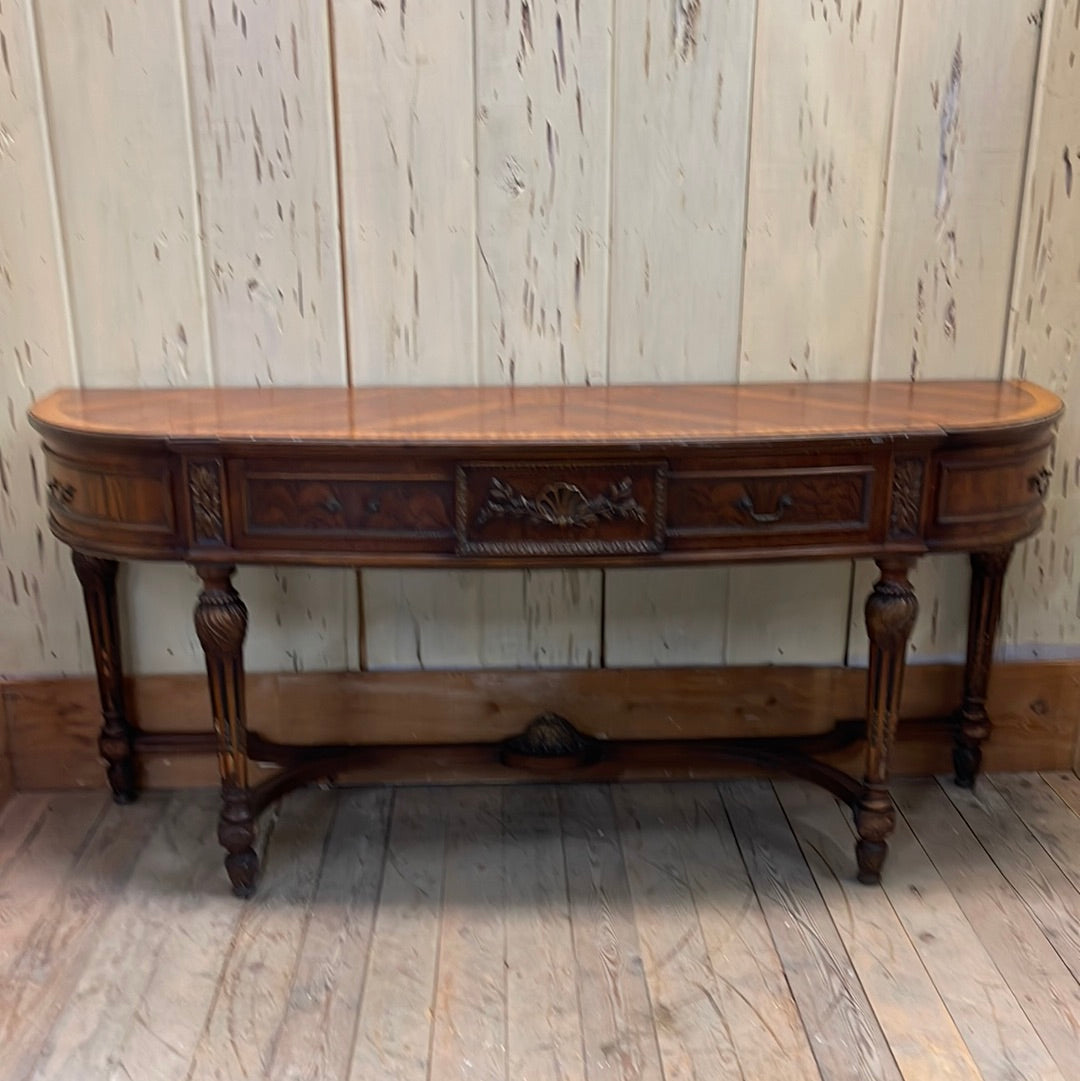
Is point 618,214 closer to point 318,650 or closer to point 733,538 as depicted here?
point 733,538

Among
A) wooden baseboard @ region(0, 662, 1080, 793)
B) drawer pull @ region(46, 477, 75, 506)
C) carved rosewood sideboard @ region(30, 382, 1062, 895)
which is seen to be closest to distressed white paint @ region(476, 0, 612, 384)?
carved rosewood sideboard @ region(30, 382, 1062, 895)

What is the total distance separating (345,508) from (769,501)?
25.3 inches

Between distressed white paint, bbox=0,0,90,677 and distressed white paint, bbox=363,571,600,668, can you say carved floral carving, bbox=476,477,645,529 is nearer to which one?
distressed white paint, bbox=363,571,600,668

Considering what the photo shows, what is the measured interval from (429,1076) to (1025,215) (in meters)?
1.77

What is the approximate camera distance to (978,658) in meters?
→ 2.20

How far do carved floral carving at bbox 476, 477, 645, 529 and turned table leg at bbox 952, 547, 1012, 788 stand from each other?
86 centimetres

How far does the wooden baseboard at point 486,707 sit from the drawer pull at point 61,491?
54cm

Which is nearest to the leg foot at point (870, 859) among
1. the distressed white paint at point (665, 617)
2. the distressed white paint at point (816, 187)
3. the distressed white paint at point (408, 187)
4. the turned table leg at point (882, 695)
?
the turned table leg at point (882, 695)

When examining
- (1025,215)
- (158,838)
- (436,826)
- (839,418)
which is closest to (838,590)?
(839,418)

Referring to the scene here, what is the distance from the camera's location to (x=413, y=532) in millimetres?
1674

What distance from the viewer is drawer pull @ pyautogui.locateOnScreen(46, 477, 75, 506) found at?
1.75 m

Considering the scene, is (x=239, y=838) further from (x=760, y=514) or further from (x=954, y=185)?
(x=954, y=185)

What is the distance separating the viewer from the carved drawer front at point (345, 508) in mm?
1650

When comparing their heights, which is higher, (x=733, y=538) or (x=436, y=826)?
(x=733, y=538)
